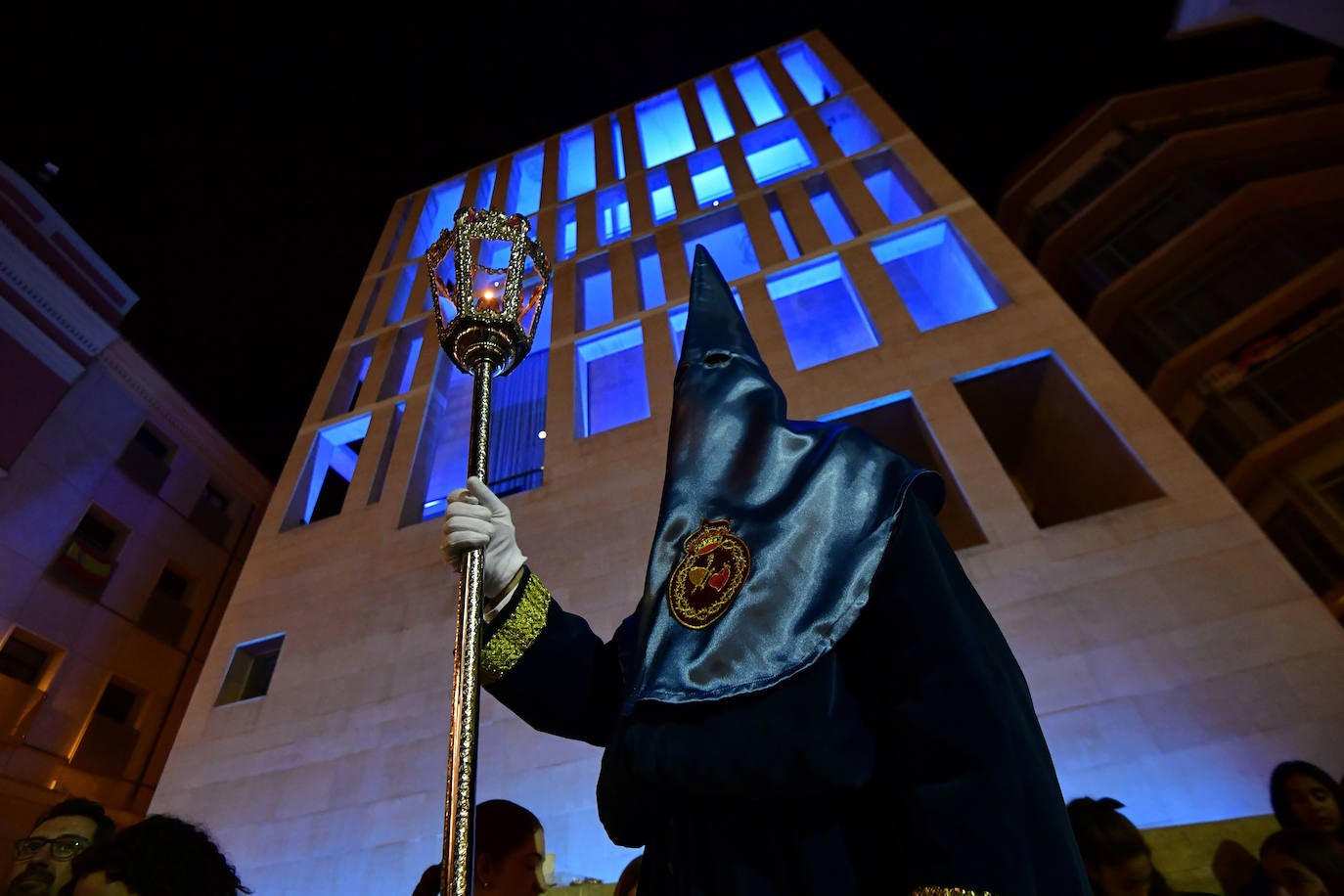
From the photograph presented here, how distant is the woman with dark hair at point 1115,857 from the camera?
3.32m

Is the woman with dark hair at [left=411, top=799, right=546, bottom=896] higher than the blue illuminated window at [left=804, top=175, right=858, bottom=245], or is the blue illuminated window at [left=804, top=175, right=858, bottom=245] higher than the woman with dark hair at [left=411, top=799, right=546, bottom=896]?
the blue illuminated window at [left=804, top=175, right=858, bottom=245]

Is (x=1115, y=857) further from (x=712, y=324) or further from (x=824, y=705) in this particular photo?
(x=712, y=324)

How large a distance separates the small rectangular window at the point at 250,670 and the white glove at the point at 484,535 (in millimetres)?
7062

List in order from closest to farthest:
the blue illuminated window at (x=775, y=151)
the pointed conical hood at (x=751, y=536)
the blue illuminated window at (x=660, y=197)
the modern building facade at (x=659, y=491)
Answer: the pointed conical hood at (x=751, y=536), the modern building facade at (x=659, y=491), the blue illuminated window at (x=660, y=197), the blue illuminated window at (x=775, y=151)

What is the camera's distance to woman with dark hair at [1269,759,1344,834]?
381cm

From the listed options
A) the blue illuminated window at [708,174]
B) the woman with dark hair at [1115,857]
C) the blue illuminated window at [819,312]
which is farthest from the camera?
the blue illuminated window at [708,174]

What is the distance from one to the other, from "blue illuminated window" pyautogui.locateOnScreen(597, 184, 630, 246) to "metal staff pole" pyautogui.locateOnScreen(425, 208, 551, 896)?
34.4 ft

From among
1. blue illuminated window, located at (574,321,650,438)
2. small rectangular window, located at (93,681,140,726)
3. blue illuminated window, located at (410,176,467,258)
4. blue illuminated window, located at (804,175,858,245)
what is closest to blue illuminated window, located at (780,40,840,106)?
blue illuminated window, located at (804,175,858,245)

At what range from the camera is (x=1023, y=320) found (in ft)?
24.8

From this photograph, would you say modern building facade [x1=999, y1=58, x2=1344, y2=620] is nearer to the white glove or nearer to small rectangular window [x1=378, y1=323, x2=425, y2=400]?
small rectangular window [x1=378, y1=323, x2=425, y2=400]

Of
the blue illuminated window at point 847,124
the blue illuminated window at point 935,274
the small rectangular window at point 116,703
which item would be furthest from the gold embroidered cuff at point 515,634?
the small rectangular window at point 116,703

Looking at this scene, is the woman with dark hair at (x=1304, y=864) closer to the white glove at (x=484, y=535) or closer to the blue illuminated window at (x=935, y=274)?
the white glove at (x=484, y=535)

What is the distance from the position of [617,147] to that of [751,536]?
585 inches

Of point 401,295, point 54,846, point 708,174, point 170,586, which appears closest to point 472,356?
point 54,846
